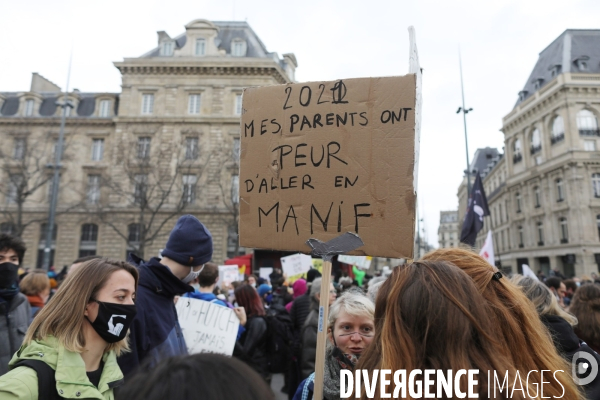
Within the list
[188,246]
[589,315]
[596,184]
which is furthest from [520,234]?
[188,246]

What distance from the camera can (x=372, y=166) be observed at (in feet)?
7.50

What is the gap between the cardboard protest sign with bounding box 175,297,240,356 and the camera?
11.0ft

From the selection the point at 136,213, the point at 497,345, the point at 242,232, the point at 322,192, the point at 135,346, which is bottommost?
the point at 135,346

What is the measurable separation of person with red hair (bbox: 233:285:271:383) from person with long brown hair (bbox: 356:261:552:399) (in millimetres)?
3413

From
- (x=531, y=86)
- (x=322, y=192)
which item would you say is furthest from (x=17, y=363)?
(x=531, y=86)

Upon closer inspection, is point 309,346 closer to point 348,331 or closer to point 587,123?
point 348,331

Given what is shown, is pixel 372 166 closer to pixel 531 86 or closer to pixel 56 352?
pixel 56 352

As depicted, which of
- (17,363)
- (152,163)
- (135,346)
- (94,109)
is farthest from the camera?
(94,109)

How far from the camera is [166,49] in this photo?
117ft

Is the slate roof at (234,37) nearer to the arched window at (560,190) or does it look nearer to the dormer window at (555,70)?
the arched window at (560,190)

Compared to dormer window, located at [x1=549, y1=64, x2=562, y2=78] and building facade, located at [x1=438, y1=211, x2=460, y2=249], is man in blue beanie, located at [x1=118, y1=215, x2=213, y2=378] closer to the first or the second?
dormer window, located at [x1=549, y1=64, x2=562, y2=78]

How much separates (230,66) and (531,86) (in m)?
35.1

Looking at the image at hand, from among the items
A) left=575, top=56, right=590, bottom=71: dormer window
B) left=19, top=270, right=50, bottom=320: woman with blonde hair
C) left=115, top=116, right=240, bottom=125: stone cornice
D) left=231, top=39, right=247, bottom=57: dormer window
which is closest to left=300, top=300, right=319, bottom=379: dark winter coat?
left=19, top=270, right=50, bottom=320: woman with blonde hair

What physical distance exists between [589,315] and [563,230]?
41963 millimetres
